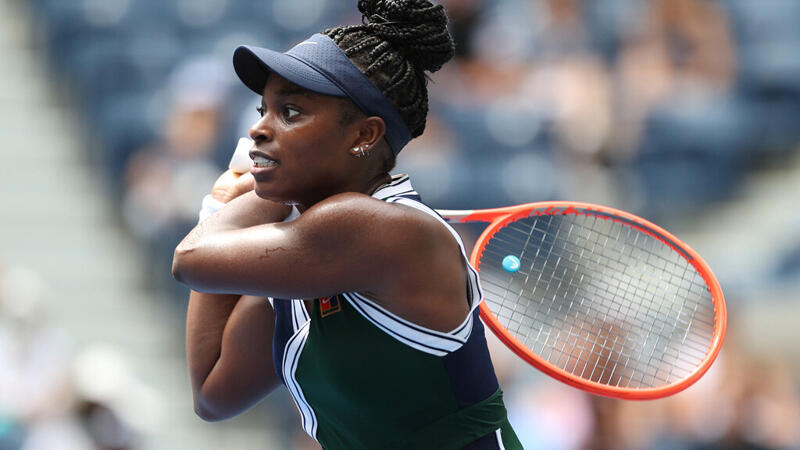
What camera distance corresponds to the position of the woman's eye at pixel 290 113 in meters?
1.85

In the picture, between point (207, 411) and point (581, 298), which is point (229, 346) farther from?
point (581, 298)

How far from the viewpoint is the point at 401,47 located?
1909mm

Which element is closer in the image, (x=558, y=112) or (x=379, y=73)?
(x=379, y=73)

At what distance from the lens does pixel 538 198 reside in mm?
5457

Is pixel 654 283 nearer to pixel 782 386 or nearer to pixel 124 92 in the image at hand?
pixel 782 386

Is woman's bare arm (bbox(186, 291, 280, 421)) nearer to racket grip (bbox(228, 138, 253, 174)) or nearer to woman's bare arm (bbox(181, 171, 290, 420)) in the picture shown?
woman's bare arm (bbox(181, 171, 290, 420))

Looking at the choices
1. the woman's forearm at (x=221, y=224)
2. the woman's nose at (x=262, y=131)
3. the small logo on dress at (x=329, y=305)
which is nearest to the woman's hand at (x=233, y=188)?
the woman's forearm at (x=221, y=224)

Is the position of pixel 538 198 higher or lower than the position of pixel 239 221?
lower

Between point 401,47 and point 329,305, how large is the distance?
47cm

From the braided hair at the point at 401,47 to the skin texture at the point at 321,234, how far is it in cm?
8

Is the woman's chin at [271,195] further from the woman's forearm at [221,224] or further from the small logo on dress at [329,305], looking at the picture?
the small logo on dress at [329,305]

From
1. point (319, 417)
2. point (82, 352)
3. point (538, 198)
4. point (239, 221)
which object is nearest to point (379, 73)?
point (239, 221)

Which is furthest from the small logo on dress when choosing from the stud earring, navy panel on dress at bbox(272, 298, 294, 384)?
the stud earring

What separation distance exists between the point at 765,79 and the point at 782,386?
2098 mm
